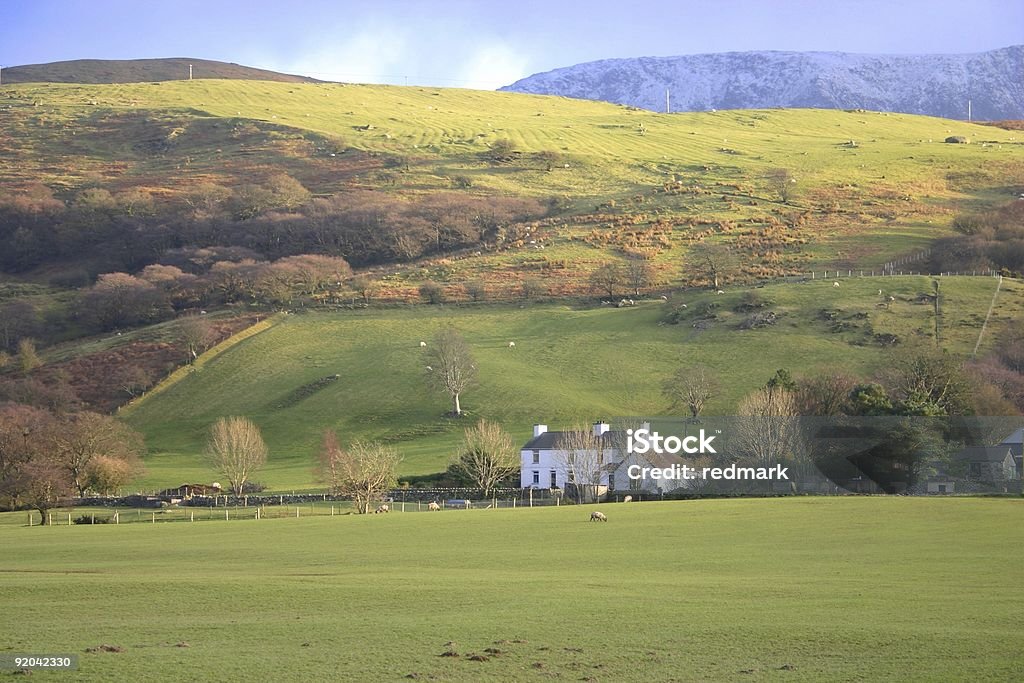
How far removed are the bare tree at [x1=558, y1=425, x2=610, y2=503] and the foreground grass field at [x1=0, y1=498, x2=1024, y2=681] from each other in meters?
22.6

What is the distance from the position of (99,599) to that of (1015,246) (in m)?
117

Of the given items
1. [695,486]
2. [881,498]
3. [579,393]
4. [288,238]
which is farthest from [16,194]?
[881,498]

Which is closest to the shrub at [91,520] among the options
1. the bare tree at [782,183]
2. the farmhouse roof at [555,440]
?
the farmhouse roof at [555,440]

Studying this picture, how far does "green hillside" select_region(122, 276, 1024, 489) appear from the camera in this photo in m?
89.7

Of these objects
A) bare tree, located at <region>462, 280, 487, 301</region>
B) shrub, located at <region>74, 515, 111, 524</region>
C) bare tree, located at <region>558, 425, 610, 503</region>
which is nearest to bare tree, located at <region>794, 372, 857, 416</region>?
bare tree, located at <region>558, 425, 610, 503</region>

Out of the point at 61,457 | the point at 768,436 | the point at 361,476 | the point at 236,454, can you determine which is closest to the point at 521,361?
the point at 236,454

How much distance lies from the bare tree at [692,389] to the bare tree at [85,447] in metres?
36.7

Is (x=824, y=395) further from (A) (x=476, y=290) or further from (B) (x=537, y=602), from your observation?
(A) (x=476, y=290)

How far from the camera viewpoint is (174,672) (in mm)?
18922

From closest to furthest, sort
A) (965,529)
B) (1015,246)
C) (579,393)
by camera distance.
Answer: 1. (965,529)
2. (579,393)
3. (1015,246)

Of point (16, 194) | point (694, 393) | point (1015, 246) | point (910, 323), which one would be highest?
point (16, 194)

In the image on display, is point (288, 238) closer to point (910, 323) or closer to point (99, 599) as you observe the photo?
point (910, 323)

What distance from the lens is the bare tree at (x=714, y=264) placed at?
126 m

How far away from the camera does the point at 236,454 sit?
75.5 metres
